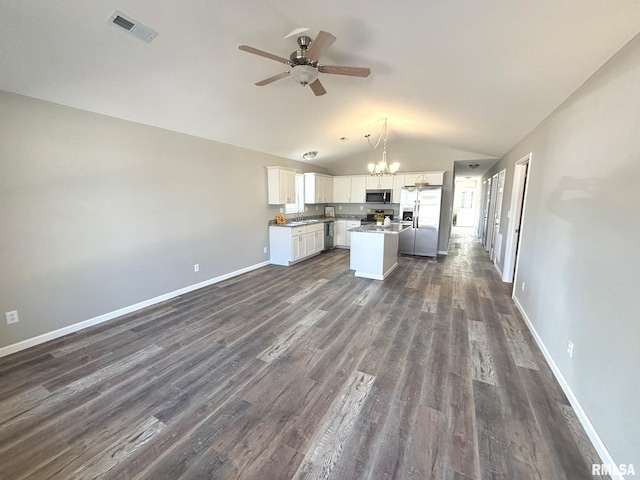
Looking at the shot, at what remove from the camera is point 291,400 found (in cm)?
201

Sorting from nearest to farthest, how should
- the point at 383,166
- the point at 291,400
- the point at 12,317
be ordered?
the point at 291,400
the point at 12,317
the point at 383,166

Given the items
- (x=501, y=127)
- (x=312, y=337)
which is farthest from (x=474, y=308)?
(x=501, y=127)

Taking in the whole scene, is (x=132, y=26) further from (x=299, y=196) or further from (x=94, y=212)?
(x=299, y=196)

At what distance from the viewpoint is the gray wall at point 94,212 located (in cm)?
254

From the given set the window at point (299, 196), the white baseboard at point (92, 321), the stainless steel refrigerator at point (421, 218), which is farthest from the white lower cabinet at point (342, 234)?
the white baseboard at point (92, 321)

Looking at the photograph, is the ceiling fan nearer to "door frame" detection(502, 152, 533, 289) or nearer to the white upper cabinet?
the white upper cabinet

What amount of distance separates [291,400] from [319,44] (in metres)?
2.80

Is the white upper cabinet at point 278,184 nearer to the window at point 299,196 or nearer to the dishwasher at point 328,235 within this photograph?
the window at point 299,196

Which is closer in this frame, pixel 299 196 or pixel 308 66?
pixel 308 66

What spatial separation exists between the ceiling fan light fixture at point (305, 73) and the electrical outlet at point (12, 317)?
3.63 meters

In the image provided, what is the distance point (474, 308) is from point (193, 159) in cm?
482

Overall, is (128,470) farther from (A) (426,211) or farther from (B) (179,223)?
(A) (426,211)

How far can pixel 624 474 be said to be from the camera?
1.34 meters

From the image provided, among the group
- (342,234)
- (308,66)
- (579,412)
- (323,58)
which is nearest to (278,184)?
A: (342,234)
